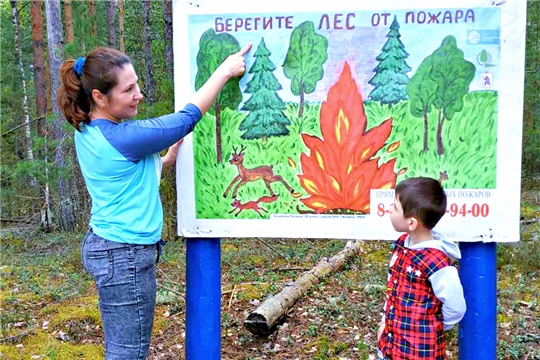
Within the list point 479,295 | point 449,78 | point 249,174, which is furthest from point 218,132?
point 479,295

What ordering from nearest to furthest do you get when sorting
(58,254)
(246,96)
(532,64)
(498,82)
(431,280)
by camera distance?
1. (431,280)
2. (498,82)
3. (246,96)
4. (58,254)
5. (532,64)

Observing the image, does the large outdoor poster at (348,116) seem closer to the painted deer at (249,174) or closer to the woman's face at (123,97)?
the painted deer at (249,174)

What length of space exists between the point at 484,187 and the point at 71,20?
13047mm

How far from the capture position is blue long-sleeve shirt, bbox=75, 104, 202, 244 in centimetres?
207

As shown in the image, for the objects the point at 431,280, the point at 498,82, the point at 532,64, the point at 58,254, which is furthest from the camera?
the point at 532,64

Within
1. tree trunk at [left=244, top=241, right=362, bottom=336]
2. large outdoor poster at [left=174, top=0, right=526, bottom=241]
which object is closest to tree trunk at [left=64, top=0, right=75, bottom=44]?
tree trunk at [left=244, top=241, right=362, bottom=336]

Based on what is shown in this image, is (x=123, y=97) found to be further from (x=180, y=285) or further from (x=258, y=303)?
(x=180, y=285)

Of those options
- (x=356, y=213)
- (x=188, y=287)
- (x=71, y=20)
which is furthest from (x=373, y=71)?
(x=71, y=20)

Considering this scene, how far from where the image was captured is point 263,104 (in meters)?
2.36

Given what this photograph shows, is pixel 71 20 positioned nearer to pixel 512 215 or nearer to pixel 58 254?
pixel 58 254

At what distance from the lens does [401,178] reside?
7.46ft

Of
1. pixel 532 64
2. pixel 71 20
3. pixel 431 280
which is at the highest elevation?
pixel 71 20

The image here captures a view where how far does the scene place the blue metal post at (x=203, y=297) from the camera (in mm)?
2490

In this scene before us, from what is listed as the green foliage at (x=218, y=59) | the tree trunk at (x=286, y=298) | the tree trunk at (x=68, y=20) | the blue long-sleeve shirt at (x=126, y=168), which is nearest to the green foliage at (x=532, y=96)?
the tree trunk at (x=286, y=298)
